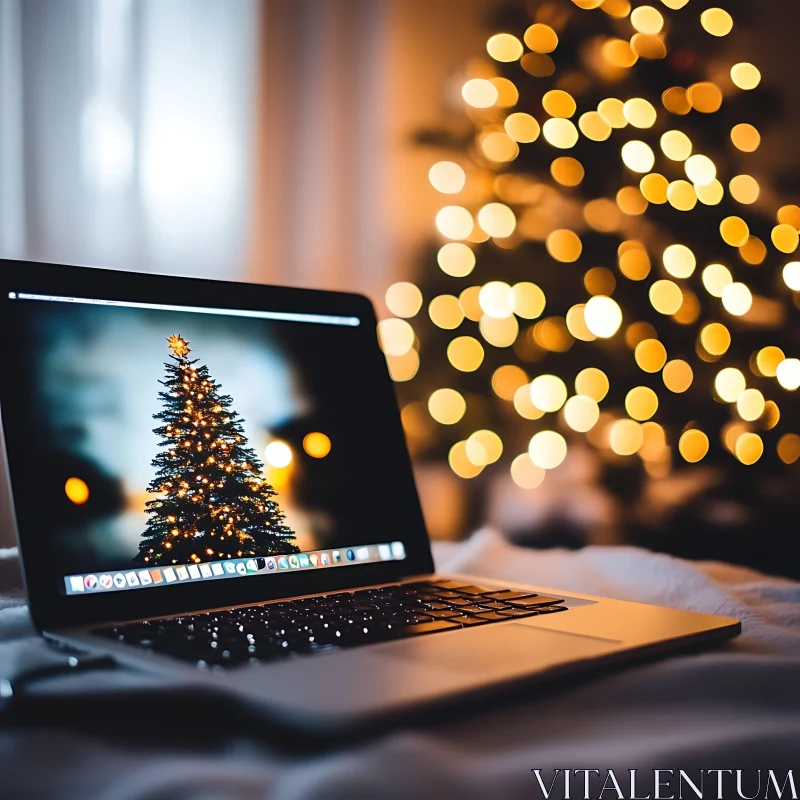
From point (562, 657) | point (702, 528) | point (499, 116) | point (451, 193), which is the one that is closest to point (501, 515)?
point (702, 528)

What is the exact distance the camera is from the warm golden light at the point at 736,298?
6.51ft

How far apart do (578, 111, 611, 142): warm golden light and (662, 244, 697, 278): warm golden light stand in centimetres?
30

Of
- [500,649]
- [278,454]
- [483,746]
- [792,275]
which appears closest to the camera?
[483,746]

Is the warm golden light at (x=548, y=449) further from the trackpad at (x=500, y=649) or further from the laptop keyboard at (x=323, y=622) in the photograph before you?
the trackpad at (x=500, y=649)

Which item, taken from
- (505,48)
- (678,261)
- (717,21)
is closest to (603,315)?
(678,261)

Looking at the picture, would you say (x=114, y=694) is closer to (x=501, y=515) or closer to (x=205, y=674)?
(x=205, y=674)

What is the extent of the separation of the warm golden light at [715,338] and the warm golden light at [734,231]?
7.6 inches

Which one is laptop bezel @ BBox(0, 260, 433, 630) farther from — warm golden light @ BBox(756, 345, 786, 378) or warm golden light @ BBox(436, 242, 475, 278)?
warm golden light @ BBox(756, 345, 786, 378)

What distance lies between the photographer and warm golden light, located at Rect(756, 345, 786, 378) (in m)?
2.00

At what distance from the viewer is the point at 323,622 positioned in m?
0.59

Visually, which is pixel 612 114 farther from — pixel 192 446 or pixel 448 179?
pixel 192 446

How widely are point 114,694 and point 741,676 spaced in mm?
377

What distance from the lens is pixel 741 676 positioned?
536 millimetres

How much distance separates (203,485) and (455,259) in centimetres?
138
